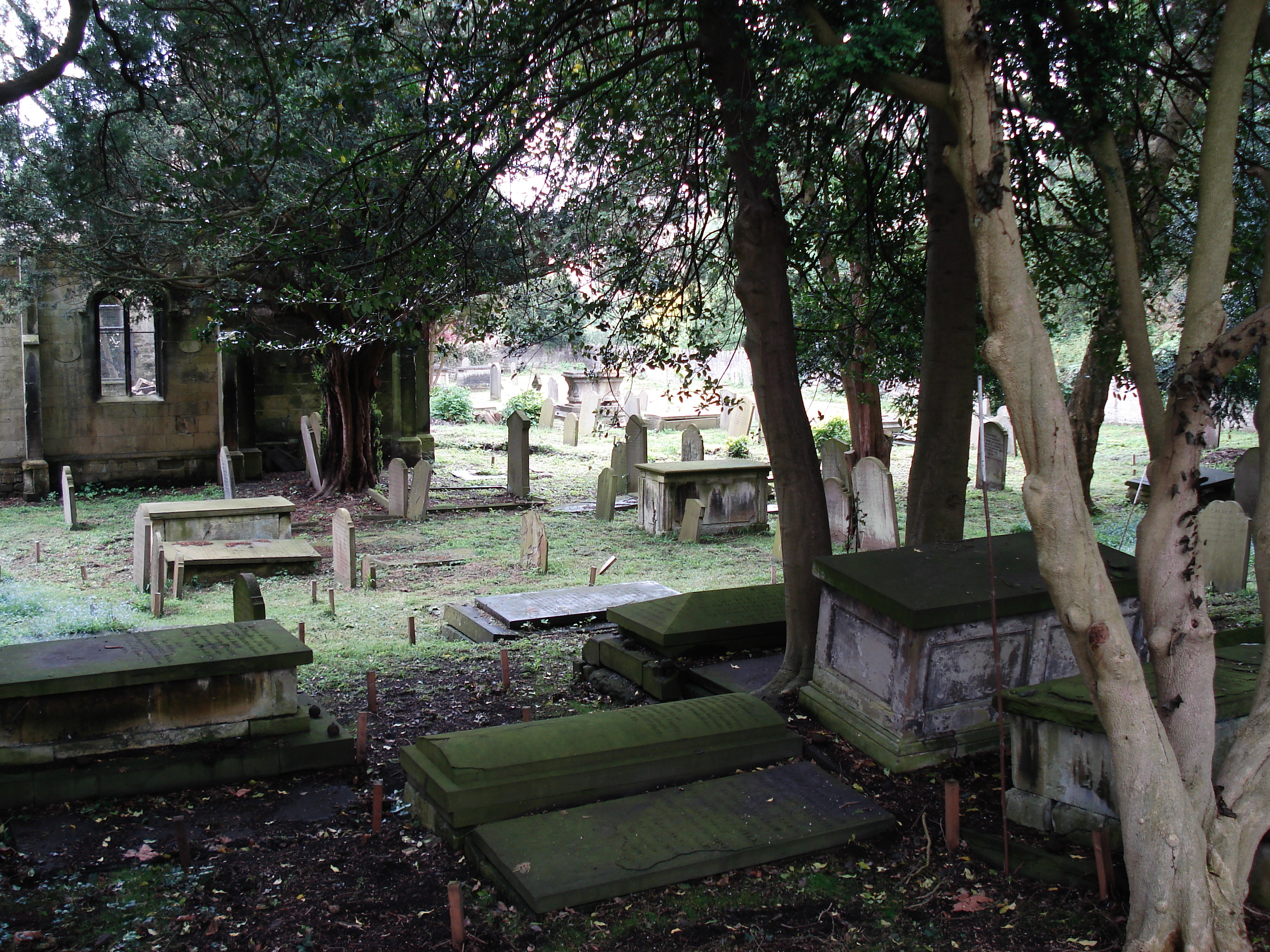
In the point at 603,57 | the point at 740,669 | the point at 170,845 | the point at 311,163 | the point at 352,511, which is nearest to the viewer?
the point at 170,845

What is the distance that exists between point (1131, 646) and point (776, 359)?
321cm

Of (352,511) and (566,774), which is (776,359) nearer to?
(566,774)

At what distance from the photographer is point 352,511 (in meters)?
15.9

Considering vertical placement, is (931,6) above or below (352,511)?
above

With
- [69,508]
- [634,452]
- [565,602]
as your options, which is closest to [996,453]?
[634,452]

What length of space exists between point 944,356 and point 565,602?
4.57 metres

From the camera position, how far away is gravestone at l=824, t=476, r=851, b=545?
12656 millimetres

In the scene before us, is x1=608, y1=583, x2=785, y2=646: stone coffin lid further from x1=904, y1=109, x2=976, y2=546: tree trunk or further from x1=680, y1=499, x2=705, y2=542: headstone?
x1=680, y1=499, x2=705, y2=542: headstone

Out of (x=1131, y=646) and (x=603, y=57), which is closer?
(x=1131, y=646)

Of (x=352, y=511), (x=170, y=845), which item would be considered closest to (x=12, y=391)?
(x=352, y=511)

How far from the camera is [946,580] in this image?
17.5 feet

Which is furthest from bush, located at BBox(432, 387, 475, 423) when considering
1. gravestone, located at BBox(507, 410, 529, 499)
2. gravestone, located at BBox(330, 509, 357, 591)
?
gravestone, located at BBox(330, 509, 357, 591)

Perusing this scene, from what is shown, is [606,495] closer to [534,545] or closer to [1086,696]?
[534,545]

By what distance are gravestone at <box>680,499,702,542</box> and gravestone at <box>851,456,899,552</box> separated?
92.5 inches
